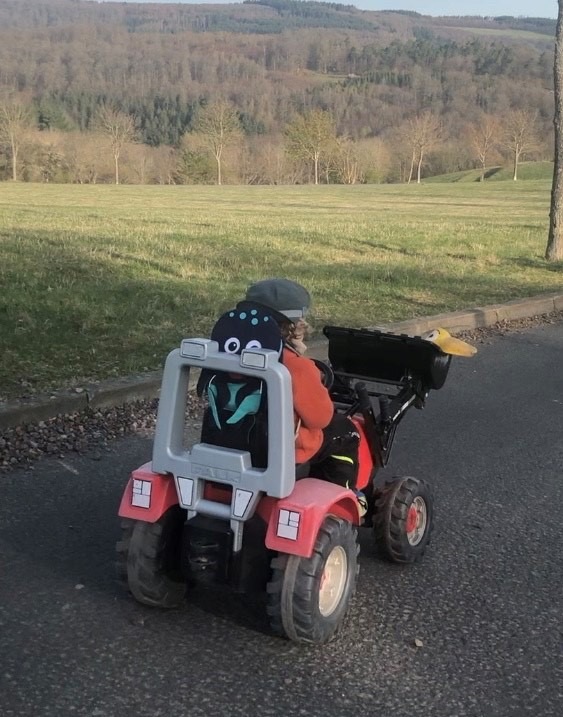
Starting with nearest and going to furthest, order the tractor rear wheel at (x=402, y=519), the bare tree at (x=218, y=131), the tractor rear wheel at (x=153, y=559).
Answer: the tractor rear wheel at (x=153, y=559) → the tractor rear wheel at (x=402, y=519) → the bare tree at (x=218, y=131)

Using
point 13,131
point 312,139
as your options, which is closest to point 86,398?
point 13,131

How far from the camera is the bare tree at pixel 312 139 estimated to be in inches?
3435

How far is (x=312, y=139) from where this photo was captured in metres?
87.2

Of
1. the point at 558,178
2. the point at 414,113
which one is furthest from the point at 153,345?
the point at 414,113

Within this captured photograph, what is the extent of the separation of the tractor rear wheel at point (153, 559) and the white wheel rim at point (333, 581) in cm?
55

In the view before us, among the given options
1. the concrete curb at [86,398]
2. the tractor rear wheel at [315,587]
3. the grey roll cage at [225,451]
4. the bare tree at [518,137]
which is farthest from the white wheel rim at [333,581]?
the bare tree at [518,137]

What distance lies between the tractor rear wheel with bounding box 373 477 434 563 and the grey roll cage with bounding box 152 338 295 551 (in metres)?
0.87

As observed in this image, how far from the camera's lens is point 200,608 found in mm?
3396

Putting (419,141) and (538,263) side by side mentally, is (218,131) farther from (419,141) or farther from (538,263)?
(538,263)

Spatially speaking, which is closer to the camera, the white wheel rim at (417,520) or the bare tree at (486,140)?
the white wheel rim at (417,520)

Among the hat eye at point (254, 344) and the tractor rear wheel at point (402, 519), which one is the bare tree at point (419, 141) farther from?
the hat eye at point (254, 344)

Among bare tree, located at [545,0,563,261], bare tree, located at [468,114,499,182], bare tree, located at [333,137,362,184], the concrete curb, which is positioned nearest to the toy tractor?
the concrete curb

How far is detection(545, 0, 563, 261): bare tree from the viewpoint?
1324cm

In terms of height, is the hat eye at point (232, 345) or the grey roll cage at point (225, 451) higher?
the hat eye at point (232, 345)
